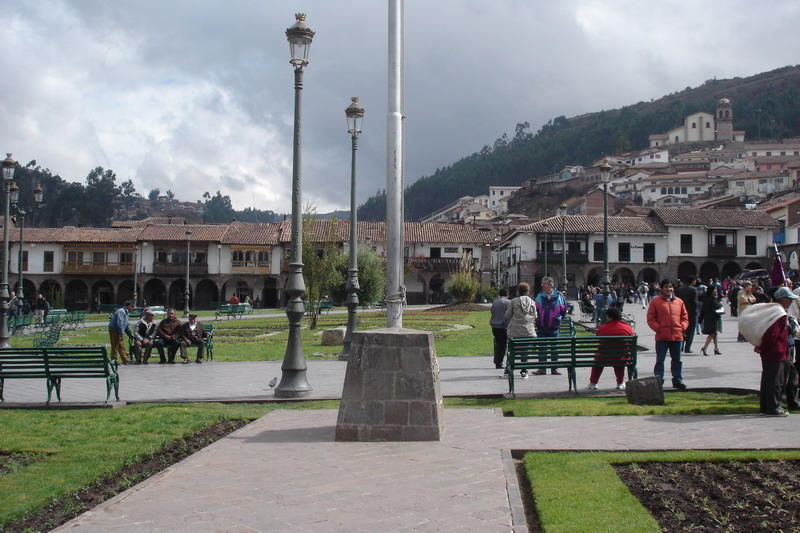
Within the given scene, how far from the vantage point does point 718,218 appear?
207 feet

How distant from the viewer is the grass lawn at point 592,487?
4410mm

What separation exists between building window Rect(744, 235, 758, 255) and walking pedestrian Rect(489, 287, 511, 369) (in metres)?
56.0

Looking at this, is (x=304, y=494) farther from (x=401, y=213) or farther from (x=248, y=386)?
(x=248, y=386)

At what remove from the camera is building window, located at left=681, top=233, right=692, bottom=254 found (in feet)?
206

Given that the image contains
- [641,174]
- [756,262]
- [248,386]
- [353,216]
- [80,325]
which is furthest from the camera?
[641,174]

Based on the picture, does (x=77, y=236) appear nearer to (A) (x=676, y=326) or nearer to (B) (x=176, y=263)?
(B) (x=176, y=263)

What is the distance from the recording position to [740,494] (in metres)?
5.07

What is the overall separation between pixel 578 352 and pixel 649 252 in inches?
2201

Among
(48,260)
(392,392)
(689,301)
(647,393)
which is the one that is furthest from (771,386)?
(48,260)

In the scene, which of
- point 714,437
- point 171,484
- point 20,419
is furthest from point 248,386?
point 714,437

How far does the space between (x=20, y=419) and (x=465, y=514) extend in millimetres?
6383

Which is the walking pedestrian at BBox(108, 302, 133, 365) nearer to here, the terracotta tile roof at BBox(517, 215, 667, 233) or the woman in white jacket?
the woman in white jacket

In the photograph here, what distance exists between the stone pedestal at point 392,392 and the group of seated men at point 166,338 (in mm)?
10010

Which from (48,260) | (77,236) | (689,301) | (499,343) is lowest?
(499,343)
